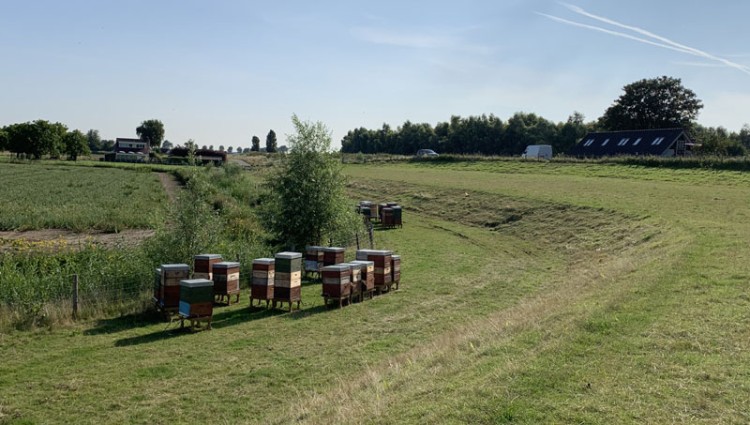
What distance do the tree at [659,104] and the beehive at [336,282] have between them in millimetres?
93910

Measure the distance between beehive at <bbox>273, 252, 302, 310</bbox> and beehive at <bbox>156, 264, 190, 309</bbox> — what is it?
2594mm

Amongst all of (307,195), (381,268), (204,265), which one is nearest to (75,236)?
(307,195)

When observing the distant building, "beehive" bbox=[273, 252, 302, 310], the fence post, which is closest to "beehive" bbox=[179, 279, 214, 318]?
"beehive" bbox=[273, 252, 302, 310]

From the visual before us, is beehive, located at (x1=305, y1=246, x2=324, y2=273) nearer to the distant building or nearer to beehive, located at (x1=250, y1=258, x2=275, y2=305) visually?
beehive, located at (x1=250, y1=258, x2=275, y2=305)

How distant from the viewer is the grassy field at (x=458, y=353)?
7.88m

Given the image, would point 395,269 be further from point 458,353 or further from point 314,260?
point 458,353

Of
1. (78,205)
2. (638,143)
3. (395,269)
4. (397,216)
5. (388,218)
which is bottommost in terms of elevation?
(395,269)

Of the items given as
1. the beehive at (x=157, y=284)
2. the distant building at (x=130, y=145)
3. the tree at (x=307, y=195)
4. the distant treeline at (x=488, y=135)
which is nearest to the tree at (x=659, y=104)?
the distant treeline at (x=488, y=135)

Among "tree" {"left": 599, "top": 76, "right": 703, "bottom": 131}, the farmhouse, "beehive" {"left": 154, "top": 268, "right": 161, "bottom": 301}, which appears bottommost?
"beehive" {"left": 154, "top": 268, "right": 161, "bottom": 301}

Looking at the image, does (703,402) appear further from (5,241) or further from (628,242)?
(5,241)

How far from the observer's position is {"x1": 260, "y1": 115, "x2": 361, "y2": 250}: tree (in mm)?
25578

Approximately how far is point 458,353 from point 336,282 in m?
7.09

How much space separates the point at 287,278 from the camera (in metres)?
17.2

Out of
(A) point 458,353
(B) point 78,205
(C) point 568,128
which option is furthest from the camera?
(C) point 568,128
